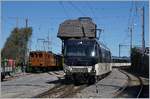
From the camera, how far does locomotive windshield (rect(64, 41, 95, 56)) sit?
2906cm

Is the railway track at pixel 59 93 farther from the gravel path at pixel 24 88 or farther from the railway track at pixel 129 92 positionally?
the railway track at pixel 129 92

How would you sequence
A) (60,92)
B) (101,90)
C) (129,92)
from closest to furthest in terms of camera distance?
(60,92)
(129,92)
(101,90)

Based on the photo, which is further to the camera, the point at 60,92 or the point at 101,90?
the point at 101,90

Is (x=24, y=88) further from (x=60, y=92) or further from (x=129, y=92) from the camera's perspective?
(x=129, y=92)

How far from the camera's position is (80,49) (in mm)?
29234

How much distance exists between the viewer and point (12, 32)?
336 ft

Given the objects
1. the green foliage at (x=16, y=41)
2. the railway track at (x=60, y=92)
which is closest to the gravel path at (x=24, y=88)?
the railway track at (x=60, y=92)

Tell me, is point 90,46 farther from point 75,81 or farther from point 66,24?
point 66,24

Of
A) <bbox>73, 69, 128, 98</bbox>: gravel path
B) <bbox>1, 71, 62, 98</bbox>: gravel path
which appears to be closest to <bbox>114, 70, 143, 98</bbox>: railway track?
<bbox>73, 69, 128, 98</bbox>: gravel path

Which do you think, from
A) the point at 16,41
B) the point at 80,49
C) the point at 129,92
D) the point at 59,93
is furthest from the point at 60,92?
the point at 16,41

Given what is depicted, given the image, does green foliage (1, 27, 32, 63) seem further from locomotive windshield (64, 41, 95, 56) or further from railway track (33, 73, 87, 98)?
railway track (33, 73, 87, 98)

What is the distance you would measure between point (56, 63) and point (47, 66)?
15.2ft

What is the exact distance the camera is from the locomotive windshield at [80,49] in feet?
95.3

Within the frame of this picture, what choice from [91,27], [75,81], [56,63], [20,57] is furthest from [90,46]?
[20,57]
